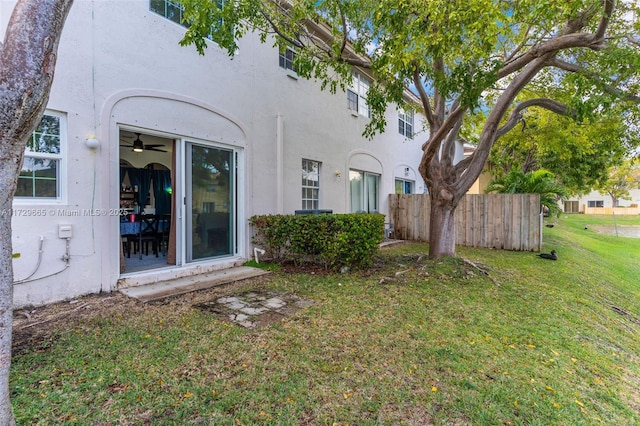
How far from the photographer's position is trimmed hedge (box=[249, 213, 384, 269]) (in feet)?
19.8

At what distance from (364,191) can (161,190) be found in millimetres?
6923

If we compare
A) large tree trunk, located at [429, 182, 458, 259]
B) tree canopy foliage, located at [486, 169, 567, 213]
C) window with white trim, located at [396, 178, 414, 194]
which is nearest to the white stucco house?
large tree trunk, located at [429, 182, 458, 259]

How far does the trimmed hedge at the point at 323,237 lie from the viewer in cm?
602

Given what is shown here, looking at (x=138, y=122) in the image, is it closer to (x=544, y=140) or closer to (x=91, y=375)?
(x=91, y=375)

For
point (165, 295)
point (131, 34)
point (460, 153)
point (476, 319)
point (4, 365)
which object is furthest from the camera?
point (460, 153)

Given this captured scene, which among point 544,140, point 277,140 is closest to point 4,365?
point 277,140

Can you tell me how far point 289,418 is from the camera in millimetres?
2172

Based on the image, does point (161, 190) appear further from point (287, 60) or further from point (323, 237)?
point (323, 237)

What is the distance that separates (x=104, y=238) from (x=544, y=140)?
438 inches

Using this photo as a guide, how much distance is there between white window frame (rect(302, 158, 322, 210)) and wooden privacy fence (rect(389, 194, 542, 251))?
4.49 m

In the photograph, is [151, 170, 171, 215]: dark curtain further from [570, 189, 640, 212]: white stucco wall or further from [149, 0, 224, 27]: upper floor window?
[570, 189, 640, 212]: white stucco wall

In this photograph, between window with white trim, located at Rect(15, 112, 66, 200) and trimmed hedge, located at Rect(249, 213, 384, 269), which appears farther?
trimmed hedge, located at Rect(249, 213, 384, 269)

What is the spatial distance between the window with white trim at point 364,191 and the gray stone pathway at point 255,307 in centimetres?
660

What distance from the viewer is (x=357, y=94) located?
10969 mm
